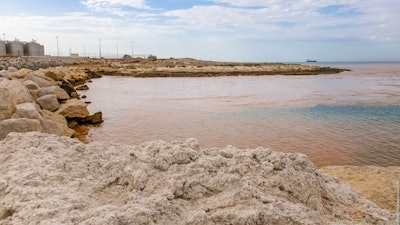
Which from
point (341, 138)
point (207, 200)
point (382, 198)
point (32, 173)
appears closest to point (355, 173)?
point (382, 198)

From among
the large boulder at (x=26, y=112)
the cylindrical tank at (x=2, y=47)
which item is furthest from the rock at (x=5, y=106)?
the cylindrical tank at (x=2, y=47)

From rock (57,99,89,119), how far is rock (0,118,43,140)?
545cm

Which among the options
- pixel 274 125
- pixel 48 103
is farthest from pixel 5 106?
pixel 274 125

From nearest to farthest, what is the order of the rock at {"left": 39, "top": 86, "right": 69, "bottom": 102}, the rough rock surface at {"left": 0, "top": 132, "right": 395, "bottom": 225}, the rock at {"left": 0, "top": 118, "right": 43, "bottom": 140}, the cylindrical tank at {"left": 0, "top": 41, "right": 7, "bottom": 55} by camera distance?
the rough rock surface at {"left": 0, "top": 132, "right": 395, "bottom": 225} < the rock at {"left": 0, "top": 118, "right": 43, "bottom": 140} < the rock at {"left": 39, "top": 86, "right": 69, "bottom": 102} < the cylindrical tank at {"left": 0, "top": 41, "right": 7, "bottom": 55}

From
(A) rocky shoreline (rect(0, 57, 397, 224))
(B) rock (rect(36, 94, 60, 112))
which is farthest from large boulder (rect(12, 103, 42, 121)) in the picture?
(B) rock (rect(36, 94, 60, 112))

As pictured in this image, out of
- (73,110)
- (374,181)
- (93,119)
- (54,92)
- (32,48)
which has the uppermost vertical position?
(32,48)

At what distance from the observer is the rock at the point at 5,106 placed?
7549mm

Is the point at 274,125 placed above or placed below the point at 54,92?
below

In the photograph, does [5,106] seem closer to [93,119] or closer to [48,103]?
[48,103]

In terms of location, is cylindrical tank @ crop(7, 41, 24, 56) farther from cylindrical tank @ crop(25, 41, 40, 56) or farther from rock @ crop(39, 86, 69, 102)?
rock @ crop(39, 86, 69, 102)

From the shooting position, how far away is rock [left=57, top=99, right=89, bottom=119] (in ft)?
42.1

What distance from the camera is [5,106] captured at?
766 cm

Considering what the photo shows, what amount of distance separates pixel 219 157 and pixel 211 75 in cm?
4736

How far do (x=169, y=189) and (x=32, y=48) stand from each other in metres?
115
